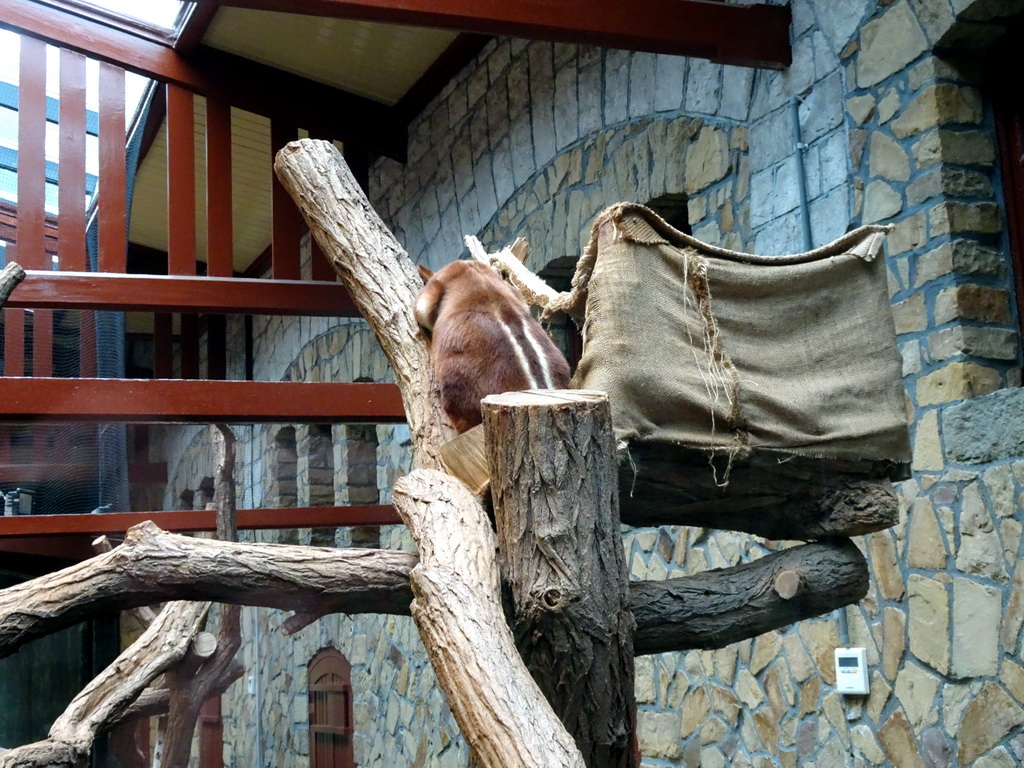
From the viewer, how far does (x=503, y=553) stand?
2035mm

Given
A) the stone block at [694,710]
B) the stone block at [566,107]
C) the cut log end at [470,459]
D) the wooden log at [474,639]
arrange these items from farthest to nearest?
1. the stone block at [566,107]
2. the stone block at [694,710]
3. the cut log end at [470,459]
4. the wooden log at [474,639]

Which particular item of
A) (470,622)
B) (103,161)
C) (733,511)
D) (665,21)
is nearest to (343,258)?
(733,511)

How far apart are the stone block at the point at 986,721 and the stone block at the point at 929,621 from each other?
0.16m

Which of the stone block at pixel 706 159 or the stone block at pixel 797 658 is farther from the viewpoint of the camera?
the stone block at pixel 706 159

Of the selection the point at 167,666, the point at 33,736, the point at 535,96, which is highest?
the point at 535,96

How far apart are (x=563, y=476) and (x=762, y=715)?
2.86 m

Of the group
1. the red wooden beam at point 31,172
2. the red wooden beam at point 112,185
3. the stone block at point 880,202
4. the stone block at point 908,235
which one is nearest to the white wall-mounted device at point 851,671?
the stone block at point 908,235

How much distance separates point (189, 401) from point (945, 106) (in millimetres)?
3148

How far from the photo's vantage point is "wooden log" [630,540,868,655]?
2443 millimetres

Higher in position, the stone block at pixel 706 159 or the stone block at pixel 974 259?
the stone block at pixel 706 159

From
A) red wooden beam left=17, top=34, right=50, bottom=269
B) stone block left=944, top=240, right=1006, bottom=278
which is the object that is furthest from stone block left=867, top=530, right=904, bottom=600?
red wooden beam left=17, top=34, right=50, bottom=269

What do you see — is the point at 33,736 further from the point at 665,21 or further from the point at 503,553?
the point at 503,553

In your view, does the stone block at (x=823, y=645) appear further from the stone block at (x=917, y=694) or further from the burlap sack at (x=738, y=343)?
the burlap sack at (x=738, y=343)

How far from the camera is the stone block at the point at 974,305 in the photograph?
3621 millimetres
